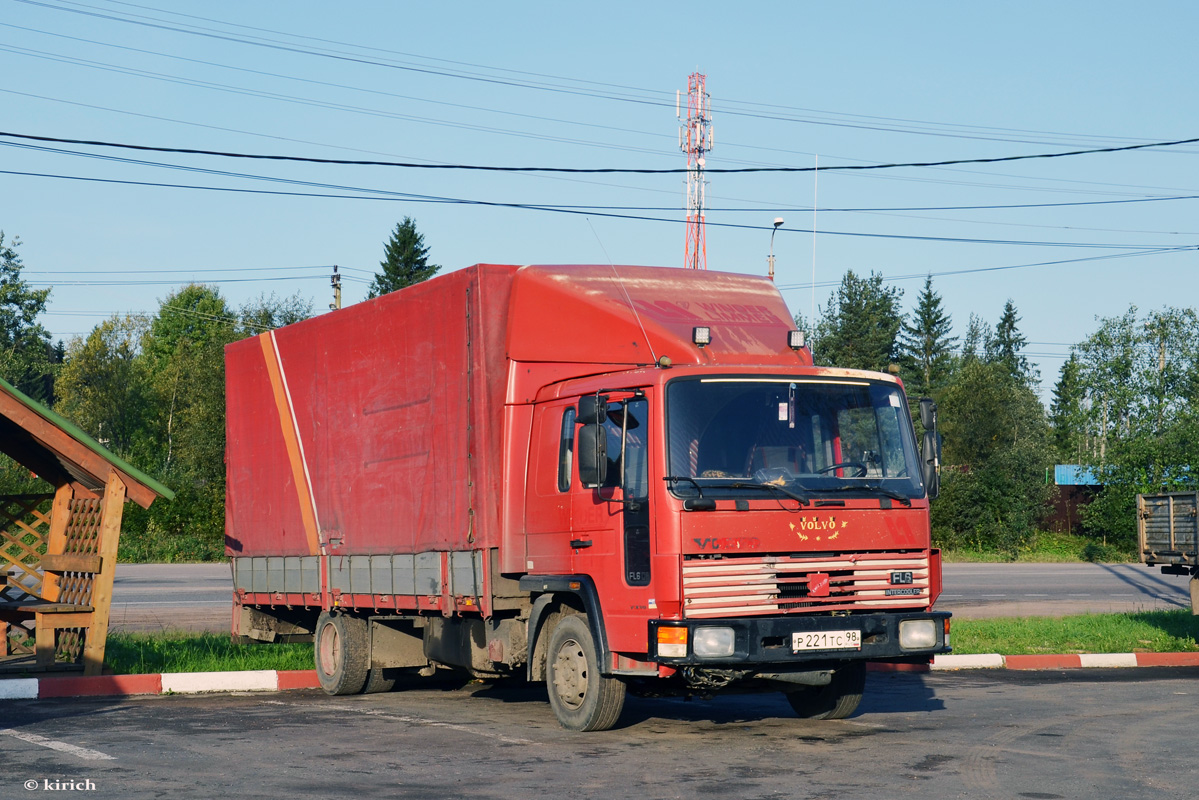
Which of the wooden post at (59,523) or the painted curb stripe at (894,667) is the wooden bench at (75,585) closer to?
the wooden post at (59,523)

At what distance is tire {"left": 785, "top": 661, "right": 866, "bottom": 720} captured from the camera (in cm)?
963

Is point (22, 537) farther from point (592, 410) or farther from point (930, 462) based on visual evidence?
point (930, 462)

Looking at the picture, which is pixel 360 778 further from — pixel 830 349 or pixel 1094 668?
pixel 830 349

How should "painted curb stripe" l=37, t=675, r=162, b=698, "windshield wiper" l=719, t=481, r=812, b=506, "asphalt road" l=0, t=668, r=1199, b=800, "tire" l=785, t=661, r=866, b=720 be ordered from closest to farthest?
"asphalt road" l=0, t=668, r=1199, b=800 < "windshield wiper" l=719, t=481, r=812, b=506 < "tire" l=785, t=661, r=866, b=720 < "painted curb stripe" l=37, t=675, r=162, b=698

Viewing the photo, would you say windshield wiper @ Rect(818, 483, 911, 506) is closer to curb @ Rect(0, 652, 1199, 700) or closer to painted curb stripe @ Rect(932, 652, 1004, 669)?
curb @ Rect(0, 652, 1199, 700)

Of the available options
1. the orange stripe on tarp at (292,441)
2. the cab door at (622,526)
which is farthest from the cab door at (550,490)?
the orange stripe on tarp at (292,441)

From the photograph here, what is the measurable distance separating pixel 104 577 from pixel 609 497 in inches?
264

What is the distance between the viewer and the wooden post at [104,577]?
41.6ft

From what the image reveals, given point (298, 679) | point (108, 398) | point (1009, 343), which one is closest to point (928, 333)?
point (1009, 343)

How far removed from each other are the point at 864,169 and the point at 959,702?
1538 centimetres

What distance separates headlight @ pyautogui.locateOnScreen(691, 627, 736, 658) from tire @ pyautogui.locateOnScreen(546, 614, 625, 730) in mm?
938

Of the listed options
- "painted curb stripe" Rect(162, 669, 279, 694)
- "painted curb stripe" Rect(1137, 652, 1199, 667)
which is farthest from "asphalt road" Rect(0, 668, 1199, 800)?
"painted curb stripe" Rect(1137, 652, 1199, 667)

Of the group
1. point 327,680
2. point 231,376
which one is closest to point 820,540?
point 327,680

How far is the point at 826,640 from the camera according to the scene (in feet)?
27.0
